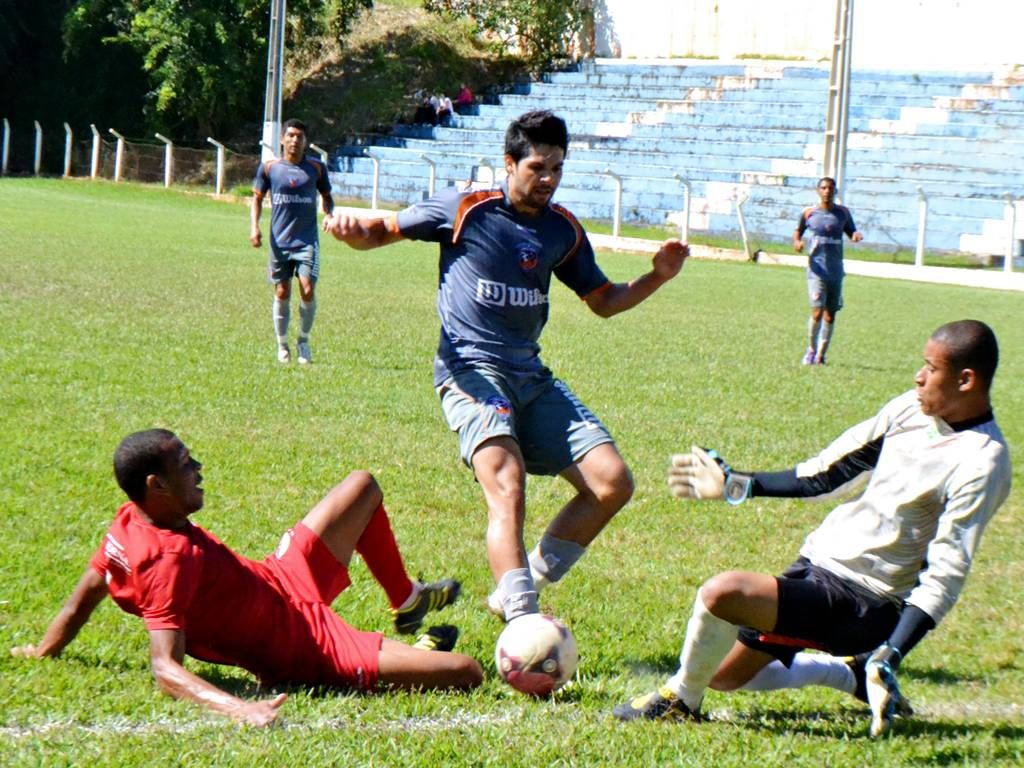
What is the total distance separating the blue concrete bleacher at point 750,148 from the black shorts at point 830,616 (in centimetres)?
2734

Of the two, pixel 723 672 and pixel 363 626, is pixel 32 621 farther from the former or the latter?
pixel 723 672

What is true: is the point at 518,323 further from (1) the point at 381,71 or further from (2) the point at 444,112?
(1) the point at 381,71

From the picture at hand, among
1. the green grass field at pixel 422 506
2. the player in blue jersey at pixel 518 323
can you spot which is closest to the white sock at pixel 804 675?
the green grass field at pixel 422 506

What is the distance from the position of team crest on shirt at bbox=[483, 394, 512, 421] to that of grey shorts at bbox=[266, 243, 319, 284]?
7.97m

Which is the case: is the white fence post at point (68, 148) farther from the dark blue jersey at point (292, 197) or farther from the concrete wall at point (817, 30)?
the dark blue jersey at point (292, 197)

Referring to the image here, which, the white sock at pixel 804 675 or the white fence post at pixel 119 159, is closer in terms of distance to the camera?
the white sock at pixel 804 675

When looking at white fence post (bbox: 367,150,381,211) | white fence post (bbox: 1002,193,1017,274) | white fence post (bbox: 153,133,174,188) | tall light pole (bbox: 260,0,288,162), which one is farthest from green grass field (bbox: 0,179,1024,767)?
white fence post (bbox: 153,133,174,188)

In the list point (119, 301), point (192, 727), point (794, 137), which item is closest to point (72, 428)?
point (192, 727)

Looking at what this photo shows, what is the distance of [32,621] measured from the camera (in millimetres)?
5441

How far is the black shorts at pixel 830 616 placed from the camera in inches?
179

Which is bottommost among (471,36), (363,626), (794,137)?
(363,626)

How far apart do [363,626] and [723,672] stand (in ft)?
4.99

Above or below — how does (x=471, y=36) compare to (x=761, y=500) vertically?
above

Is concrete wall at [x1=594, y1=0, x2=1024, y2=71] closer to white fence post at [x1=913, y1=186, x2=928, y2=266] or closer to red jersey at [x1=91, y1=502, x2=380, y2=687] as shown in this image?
white fence post at [x1=913, y1=186, x2=928, y2=266]
